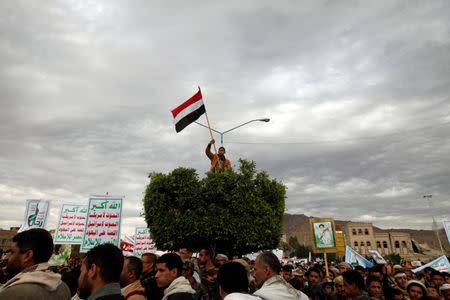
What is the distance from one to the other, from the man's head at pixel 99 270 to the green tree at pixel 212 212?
8847mm

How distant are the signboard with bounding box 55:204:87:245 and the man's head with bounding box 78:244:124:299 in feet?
39.8

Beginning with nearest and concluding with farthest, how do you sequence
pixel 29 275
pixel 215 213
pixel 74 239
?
pixel 29 275
pixel 215 213
pixel 74 239

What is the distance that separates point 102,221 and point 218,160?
5.15 meters

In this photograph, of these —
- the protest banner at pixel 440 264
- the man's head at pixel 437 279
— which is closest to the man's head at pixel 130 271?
the man's head at pixel 437 279

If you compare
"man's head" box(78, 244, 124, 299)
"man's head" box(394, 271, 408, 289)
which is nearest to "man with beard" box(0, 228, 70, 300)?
"man's head" box(78, 244, 124, 299)

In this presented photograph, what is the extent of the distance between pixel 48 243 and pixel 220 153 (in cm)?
1119

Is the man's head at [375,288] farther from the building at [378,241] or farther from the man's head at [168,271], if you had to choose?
the building at [378,241]

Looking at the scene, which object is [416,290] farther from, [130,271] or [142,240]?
[142,240]

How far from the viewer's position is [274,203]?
13461mm

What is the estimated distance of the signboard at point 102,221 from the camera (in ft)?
37.3

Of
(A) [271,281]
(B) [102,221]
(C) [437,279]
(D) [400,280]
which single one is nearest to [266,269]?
(A) [271,281]

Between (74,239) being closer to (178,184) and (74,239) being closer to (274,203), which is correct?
(178,184)

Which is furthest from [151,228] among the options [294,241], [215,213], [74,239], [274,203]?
[294,241]

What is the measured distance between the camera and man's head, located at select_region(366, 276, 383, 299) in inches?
224
